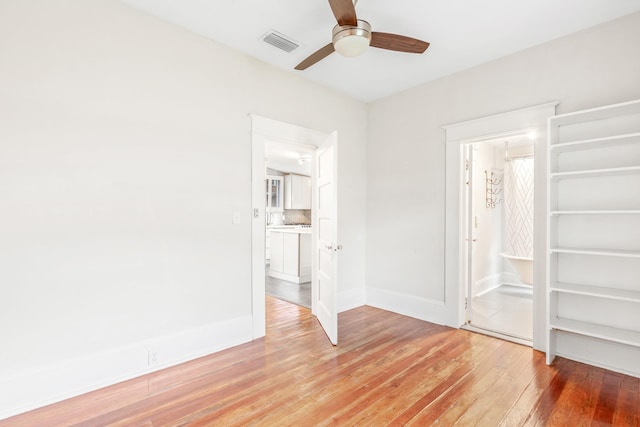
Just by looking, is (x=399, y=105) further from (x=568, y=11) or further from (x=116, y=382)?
(x=116, y=382)

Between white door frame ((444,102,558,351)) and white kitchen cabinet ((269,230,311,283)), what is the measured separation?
272 centimetres

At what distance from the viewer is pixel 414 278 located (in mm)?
3861

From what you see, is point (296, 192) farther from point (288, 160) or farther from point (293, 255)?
point (293, 255)

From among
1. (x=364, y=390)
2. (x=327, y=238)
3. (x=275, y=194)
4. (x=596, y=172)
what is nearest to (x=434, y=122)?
(x=596, y=172)

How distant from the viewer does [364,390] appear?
7.34 ft

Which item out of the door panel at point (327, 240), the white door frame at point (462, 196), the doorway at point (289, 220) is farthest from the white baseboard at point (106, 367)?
the white door frame at point (462, 196)

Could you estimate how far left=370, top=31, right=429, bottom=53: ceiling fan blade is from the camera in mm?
2312

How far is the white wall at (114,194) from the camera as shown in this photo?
6.60 ft

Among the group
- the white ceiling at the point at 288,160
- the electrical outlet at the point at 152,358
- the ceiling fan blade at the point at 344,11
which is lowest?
the electrical outlet at the point at 152,358

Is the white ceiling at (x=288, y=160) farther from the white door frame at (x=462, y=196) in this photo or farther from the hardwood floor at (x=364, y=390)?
the hardwood floor at (x=364, y=390)

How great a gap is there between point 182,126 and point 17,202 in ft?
4.06

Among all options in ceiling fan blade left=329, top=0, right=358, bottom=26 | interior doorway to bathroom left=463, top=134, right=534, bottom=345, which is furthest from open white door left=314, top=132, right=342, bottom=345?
interior doorway to bathroom left=463, top=134, right=534, bottom=345

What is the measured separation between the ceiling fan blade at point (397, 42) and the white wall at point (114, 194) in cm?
137

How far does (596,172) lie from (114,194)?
3.70m
